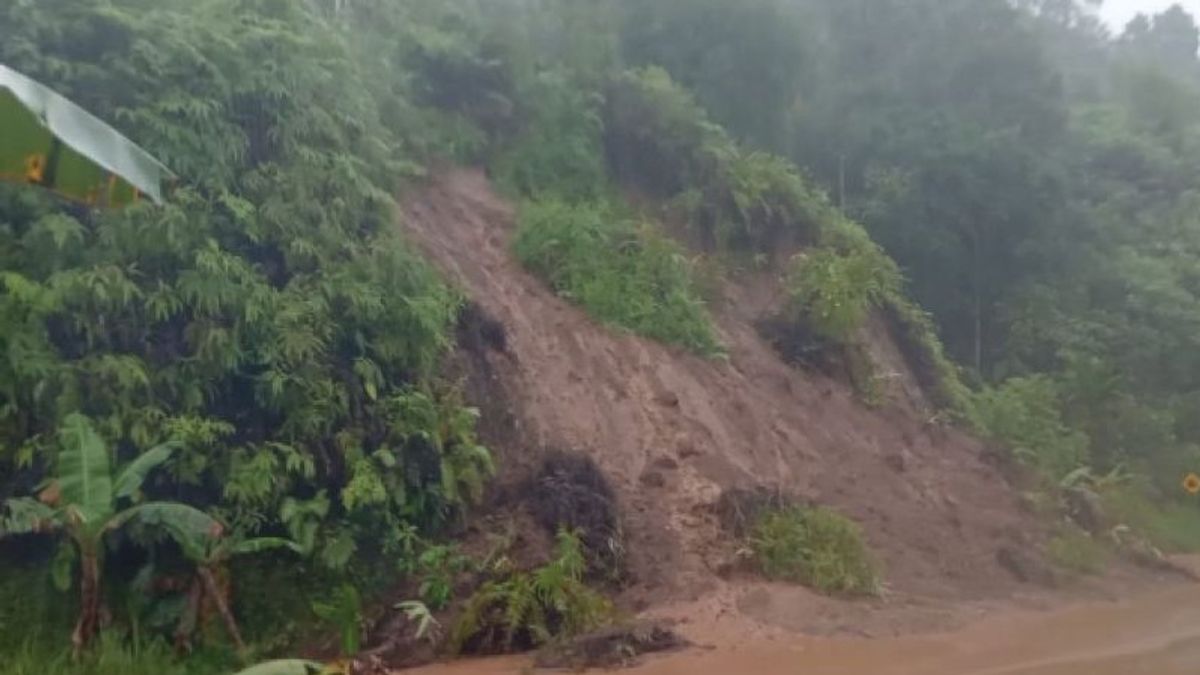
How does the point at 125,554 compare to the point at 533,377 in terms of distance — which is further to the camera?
the point at 533,377

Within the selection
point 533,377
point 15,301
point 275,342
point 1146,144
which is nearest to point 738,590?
point 533,377

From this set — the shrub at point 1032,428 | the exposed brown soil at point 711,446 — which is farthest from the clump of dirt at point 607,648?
the shrub at point 1032,428

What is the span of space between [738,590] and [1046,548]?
15.4 feet

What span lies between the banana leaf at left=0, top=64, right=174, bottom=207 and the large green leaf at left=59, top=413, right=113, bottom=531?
2.95m

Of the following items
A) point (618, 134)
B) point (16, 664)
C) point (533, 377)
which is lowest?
point (16, 664)

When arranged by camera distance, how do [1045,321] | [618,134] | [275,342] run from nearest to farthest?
[275,342]
[618,134]
[1045,321]

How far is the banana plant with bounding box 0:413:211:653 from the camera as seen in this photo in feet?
31.0

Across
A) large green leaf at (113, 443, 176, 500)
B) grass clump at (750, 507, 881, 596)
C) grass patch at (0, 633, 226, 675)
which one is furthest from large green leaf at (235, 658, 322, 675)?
grass clump at (750, 507, 881, 596)

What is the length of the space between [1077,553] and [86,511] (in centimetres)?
1058

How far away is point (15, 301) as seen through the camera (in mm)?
10352

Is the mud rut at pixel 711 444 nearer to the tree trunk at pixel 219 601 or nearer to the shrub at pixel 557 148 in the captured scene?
the shrub at pixel 557 148

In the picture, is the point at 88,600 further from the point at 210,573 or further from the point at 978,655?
the point at 978,655

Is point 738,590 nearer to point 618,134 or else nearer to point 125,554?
point 125,554

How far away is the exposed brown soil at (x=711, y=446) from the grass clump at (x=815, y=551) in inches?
11.1
